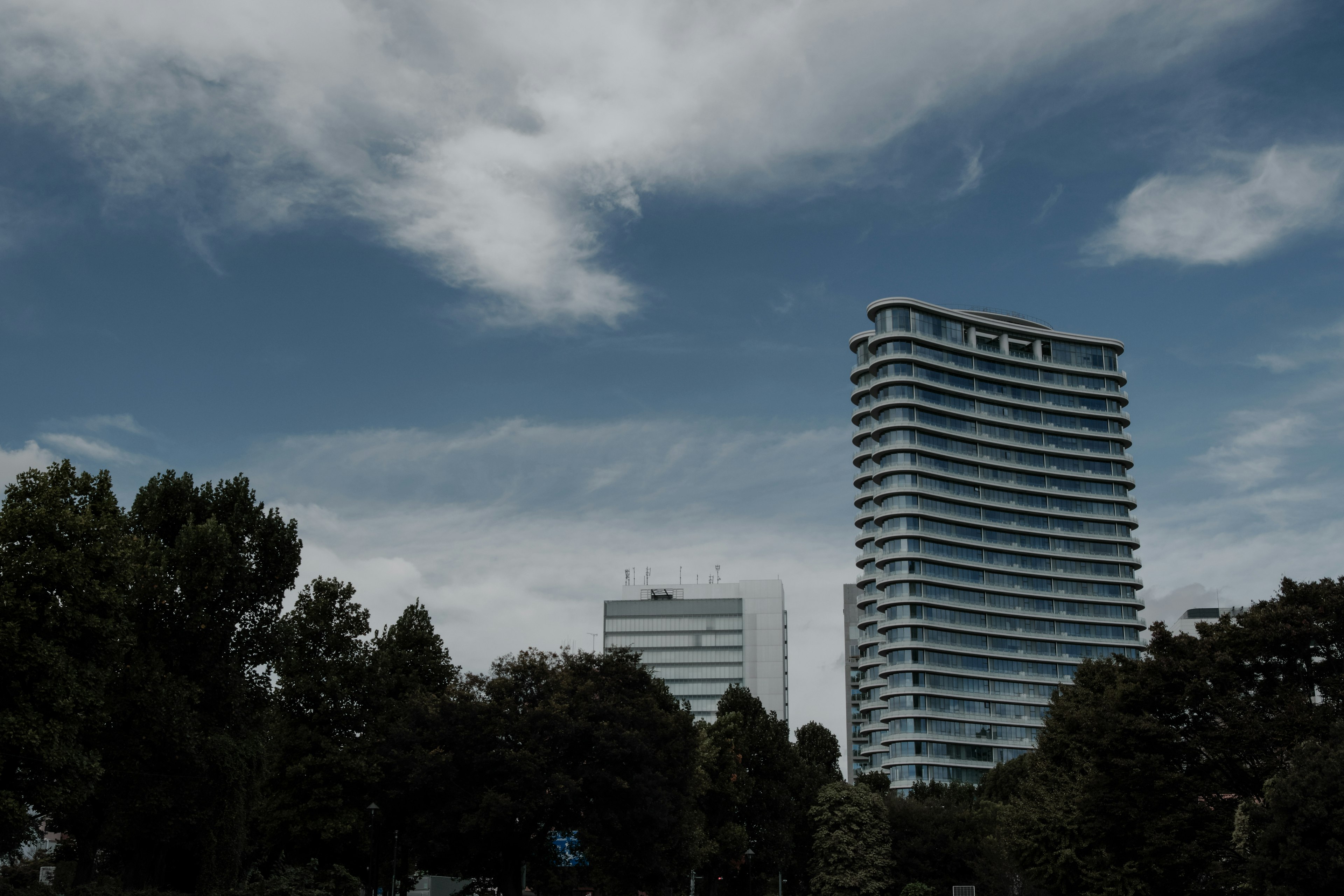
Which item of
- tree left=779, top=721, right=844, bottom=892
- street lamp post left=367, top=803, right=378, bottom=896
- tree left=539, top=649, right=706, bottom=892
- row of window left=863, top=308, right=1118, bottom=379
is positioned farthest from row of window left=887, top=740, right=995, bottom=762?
street lamp post left=367, top=803, right=378, bottom=896

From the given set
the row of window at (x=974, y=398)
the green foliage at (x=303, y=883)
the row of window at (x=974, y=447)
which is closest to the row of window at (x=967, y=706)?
the row of window at (x=974, y=447)

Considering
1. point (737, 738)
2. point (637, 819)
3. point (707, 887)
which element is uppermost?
point (737, 738)

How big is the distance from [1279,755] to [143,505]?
1904 inches

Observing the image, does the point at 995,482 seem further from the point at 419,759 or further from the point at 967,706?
the point at 419,759

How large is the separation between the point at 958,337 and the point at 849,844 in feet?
375

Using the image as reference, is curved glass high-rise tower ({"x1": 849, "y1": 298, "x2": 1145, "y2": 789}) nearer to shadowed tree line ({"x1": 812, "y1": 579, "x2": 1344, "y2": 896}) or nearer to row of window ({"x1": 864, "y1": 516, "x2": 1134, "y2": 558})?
row of window ({"x1": 864, "y1": 516, "x2": 1134, "y2": 558})

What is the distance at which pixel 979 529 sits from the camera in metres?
173

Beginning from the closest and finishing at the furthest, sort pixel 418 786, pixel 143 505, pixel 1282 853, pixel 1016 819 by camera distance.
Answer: pixel 1282 853, pixel 143 505, pixel 418 786, pixel 1016 819

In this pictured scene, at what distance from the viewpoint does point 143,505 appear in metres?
46.8

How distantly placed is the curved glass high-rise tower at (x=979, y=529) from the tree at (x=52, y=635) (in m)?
137

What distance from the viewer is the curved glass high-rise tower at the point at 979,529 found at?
531ft

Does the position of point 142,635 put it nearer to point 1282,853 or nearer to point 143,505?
point 143,505

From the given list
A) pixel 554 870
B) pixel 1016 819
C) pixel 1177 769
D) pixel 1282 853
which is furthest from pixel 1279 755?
pixel 554 870

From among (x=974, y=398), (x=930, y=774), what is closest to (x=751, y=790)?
(x=930, y=774)
